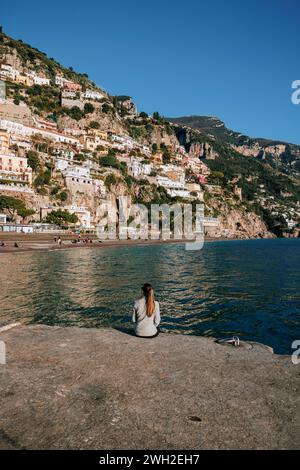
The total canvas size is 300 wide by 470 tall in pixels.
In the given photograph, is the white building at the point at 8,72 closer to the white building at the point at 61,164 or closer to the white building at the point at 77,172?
the white building at the point at 61,164

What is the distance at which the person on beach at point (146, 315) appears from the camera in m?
7.59

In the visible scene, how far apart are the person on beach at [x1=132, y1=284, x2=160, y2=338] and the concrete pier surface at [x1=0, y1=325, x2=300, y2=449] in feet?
1.78

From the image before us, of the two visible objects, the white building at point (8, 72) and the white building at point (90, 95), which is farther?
the white building at point (90, 95)

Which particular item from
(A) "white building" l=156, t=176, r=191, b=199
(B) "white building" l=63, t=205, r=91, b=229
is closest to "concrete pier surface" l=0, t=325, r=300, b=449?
(B) "white building" l=63, t=205, r=91, b=229

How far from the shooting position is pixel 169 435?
375 cm

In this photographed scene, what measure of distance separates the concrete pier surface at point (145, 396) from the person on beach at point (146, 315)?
544 mm

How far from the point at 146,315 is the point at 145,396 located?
305cm

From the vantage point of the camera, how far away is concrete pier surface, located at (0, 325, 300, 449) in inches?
146

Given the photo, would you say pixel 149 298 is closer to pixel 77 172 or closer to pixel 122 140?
pixel 77 172

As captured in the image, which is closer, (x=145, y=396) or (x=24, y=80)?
(x=145, y=396)

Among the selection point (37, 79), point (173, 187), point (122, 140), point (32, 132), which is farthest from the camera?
point (37, 79)

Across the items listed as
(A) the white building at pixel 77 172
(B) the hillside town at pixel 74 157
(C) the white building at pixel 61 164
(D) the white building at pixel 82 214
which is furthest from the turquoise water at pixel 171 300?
(C) the white building at pixel 61 164

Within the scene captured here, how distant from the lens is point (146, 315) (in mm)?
7730

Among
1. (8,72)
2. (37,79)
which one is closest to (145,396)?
(8,72)
